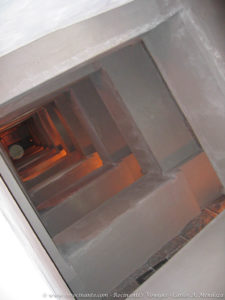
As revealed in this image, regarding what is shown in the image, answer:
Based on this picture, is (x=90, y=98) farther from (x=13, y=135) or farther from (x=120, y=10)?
(x=13, y=135)

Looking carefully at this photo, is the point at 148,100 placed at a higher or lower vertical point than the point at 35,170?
higher

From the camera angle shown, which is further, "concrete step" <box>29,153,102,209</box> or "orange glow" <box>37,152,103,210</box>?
"orange glow" <box>37,152,103,210</box>

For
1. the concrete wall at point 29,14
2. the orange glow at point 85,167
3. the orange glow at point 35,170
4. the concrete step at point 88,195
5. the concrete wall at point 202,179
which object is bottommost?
the concrete wall at point 202,179

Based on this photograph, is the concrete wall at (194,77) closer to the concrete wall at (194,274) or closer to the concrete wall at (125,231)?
the concrete wall at (194,274)

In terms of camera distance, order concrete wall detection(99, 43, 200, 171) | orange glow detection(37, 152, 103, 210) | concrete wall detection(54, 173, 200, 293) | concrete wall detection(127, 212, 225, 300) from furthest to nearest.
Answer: orange glow detection(37, 152, 103, 210)
concrete wall detection(99, 43, 200, 171)
concrete wall detection(54, 173, 200, 293)
concrete wall detection(127, 212, 225, 300)

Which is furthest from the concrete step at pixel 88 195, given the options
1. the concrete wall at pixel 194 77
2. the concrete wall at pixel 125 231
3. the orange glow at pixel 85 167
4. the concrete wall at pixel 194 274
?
the concrete wall at pixel 194 274

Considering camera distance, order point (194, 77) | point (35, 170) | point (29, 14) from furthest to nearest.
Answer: point (35, 170)
point (194, 77)
point (29, 14)

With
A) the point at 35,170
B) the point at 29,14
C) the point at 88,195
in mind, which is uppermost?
the point at 29,14

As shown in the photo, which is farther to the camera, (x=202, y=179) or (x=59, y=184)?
(x=59, y=184)

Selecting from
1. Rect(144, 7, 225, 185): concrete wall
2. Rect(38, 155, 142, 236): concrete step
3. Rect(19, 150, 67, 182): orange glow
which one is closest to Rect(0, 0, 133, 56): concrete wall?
Rect(144, 7, 225, 185): concrete wall

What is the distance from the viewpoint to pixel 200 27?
6.24ft

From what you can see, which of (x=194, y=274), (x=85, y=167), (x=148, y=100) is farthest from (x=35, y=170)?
(x=194, y=274)

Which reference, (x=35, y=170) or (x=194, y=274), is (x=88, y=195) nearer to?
(x=194, y=274)

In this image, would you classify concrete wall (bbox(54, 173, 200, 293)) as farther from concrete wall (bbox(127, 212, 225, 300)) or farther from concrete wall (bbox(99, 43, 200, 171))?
concrete wall (bbox(127, 212, 225, 300))
